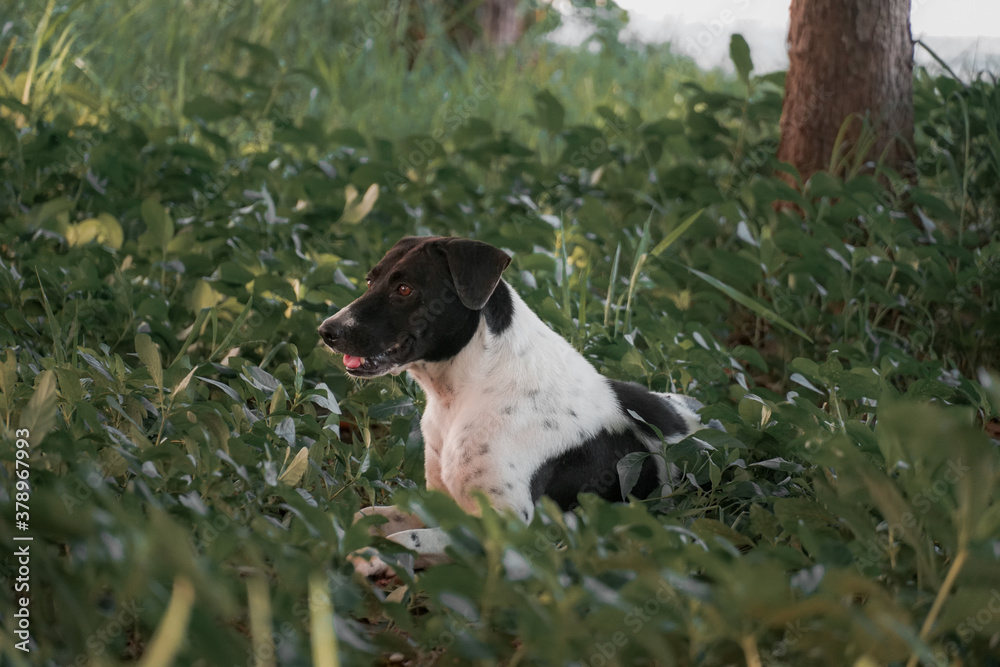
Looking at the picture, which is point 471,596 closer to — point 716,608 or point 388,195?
point 716,608

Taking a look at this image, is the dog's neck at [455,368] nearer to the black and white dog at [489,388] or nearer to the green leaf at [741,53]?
the black and white dog at [489,388]

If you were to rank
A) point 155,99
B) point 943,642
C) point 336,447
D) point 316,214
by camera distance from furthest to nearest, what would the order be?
point 155,99 → point 316,214 → point 336,447 → point 943,642

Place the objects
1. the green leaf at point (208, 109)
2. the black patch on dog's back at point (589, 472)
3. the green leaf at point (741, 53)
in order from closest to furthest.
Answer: the black patch on dog's back at point (589, 472) → the green leaf at point (741, 53) → the green leaf at point (208, 109)

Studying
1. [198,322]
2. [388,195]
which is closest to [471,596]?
[198,322]

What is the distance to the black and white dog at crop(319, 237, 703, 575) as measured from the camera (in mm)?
2844

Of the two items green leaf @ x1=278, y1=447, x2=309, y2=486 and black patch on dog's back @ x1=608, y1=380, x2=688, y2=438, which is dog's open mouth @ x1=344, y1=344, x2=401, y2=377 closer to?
green leaf @ x1=278, y1=447, x2=309, y2=486

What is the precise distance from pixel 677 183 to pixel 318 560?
4112 mm

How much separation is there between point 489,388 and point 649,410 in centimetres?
53

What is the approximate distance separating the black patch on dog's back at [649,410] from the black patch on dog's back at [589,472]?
0.07 m

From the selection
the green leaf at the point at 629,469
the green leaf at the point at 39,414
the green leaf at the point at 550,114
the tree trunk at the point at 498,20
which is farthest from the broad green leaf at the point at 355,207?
the tree trunk at the point at 498,20

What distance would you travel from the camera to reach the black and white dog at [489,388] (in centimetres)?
284

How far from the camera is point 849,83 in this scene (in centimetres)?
518

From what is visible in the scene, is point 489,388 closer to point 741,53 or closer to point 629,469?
point 629,469

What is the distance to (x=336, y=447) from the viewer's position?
9.75 ft
